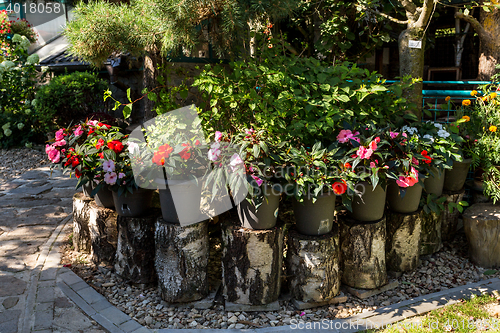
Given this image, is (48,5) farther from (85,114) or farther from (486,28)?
(486,28)

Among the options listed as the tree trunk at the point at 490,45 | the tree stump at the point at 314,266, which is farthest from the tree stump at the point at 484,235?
the tree trunk at the point at 490,45

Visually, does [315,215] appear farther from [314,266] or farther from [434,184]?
[434,184]

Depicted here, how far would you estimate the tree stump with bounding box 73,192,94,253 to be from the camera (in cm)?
329

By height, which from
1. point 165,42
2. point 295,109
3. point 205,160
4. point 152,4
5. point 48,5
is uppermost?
point 48,5

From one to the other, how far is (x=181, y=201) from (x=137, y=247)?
0.60m

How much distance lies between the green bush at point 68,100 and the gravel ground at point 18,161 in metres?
0.55

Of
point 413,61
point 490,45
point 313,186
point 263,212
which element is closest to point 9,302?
point 263,212

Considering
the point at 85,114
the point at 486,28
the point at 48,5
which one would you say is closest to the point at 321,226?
the point at 486,28

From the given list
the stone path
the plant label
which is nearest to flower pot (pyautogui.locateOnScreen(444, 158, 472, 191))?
the stone path

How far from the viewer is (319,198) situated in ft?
8.27

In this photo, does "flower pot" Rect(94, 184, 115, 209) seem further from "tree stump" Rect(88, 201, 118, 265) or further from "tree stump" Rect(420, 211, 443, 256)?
"tree stump" Rect(420, 211, 443, 256)

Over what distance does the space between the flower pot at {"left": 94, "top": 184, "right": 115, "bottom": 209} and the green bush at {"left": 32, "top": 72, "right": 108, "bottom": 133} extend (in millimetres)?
3933

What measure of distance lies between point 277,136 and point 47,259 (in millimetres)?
2180

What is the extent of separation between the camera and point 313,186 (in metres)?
2.54
